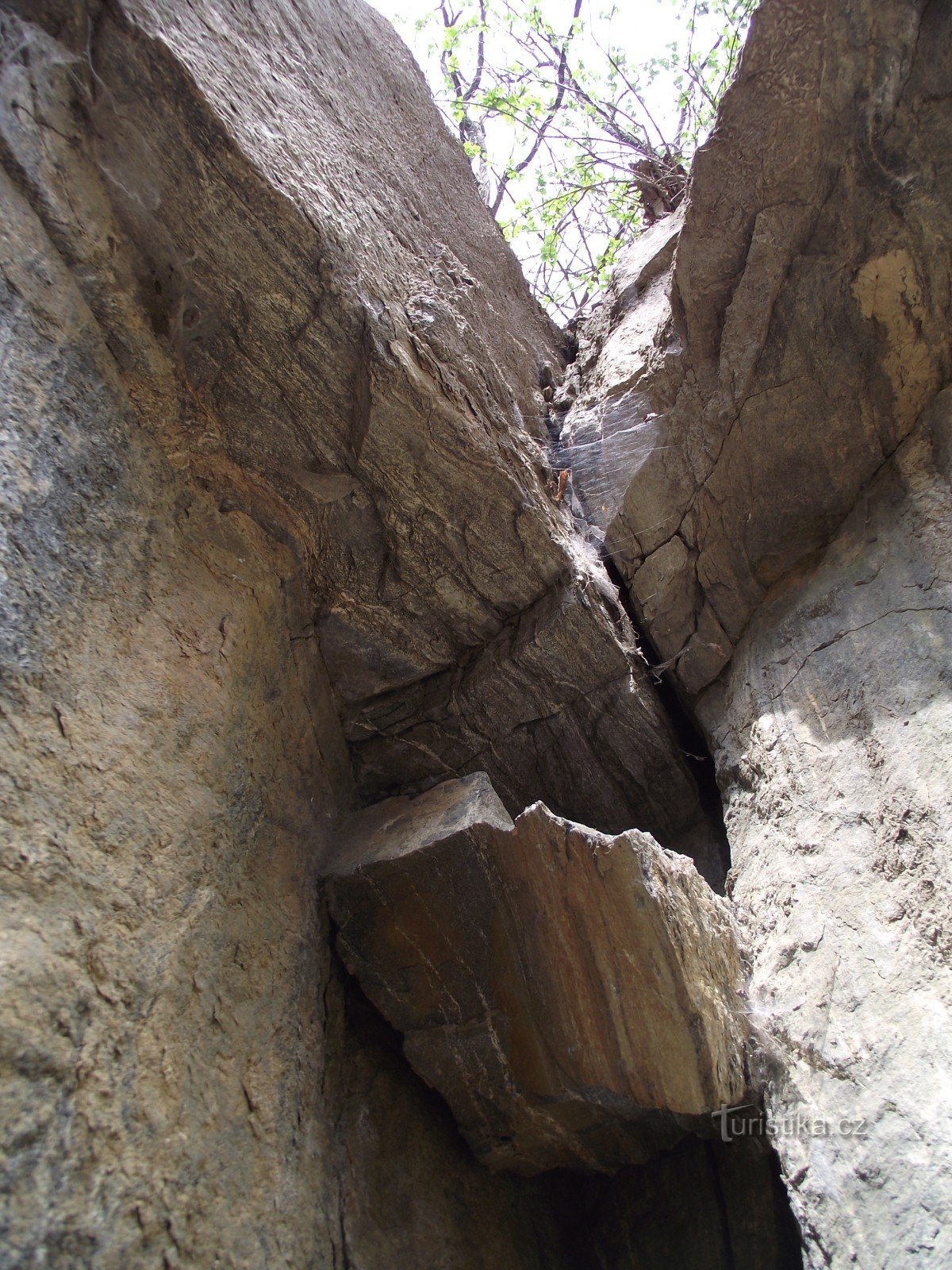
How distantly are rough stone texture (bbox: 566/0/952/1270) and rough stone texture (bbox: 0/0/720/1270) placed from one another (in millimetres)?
614

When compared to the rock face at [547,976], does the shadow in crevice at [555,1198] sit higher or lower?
lower

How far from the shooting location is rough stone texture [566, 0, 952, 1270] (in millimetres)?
2525

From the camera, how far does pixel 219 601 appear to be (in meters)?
3.11

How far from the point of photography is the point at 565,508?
13.7 feet

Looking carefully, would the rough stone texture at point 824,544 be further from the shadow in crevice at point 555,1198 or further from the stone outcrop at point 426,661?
the shadow in crevice at point 555,1198

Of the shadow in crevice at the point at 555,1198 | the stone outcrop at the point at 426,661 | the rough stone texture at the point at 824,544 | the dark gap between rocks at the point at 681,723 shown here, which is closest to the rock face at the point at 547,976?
the stone outcrop at the point at 426,661

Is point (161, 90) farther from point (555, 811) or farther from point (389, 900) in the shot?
point (555, 811)

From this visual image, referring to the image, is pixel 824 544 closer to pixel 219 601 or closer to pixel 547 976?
pixel 547 976

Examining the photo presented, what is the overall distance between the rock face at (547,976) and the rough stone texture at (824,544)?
384 mm

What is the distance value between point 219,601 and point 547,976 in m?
1.82

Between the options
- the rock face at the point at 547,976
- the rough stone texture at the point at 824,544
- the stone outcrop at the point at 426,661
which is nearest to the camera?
the stone outcrop at the point at 426,661

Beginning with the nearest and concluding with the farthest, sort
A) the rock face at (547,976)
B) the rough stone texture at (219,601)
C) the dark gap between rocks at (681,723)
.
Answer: the rough stone texture at (219,601) → the rock face at (547,976) → the dark gap between rocks at (681,723)

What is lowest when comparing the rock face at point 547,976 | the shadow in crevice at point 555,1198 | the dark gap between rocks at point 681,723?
the shadow in crevice at point 555,1198

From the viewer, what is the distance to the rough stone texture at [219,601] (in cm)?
216
